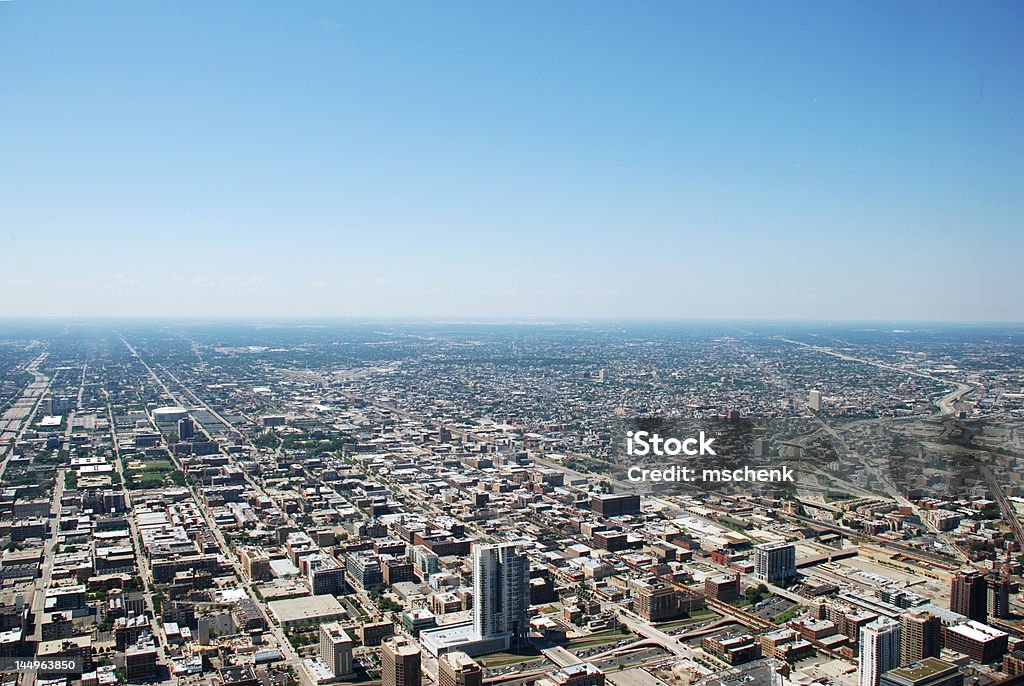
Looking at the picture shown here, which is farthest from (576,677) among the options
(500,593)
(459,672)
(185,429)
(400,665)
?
(185,429)

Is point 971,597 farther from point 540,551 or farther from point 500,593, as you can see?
point 540,551

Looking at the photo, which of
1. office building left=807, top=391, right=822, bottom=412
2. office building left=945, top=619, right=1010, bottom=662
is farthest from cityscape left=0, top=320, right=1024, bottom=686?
office building left=807, top=391, right=822, bottom=412

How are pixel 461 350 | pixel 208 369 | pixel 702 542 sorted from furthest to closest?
pixel 461 350
pixel 208 369
pixel 702 542

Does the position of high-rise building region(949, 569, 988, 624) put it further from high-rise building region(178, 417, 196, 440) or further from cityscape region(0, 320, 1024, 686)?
high-rise building region(178, 417, 196, 440)

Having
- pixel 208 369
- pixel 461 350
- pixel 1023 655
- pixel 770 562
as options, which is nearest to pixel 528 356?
pixel 461 350

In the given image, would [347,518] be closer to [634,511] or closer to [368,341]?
[634,511]

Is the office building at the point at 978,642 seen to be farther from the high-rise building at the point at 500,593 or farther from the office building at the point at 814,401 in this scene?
the office building at the point at 814,401
